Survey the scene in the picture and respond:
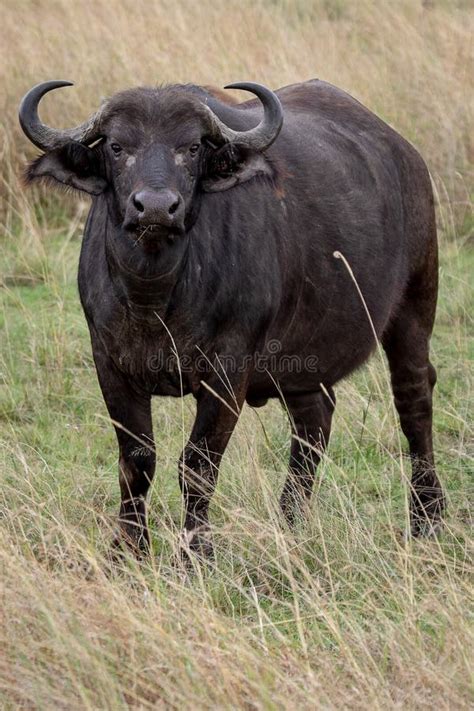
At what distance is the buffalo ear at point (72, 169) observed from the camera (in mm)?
4488

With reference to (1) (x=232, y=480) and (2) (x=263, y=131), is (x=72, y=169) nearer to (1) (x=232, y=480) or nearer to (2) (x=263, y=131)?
(2) (x=263, y=131)

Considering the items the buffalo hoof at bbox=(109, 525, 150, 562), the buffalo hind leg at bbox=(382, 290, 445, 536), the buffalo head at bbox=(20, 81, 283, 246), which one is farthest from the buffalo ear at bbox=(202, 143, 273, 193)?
the buffalo hind leg at bbox=(382, 290, 445, 536)

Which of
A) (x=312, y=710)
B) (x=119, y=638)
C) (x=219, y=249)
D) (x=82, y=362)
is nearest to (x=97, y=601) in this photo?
(x=119, y=638)

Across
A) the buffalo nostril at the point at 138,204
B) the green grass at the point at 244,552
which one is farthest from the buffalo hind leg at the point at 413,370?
the buffalo nostril at the point at 138,204

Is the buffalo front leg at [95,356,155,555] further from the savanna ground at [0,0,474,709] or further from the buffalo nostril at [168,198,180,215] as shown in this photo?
the buffalo nostril at [168,198,180,215]

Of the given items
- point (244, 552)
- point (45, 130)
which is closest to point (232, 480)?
point (244, 552)

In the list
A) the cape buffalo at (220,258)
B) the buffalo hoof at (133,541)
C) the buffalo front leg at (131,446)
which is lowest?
the buffalo hoof at (133,541)

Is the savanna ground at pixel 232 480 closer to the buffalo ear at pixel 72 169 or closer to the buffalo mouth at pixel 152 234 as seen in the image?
the buffalo mouth at pixel 152 234

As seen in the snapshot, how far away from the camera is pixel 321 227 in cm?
516

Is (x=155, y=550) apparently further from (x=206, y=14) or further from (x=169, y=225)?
(x=206, y=14)

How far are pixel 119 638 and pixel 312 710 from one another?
1.77 ft

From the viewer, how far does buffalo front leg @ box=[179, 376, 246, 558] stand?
15.1 ft

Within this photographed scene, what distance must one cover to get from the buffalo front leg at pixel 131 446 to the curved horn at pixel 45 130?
0.79m

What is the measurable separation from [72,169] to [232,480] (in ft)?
4.49
